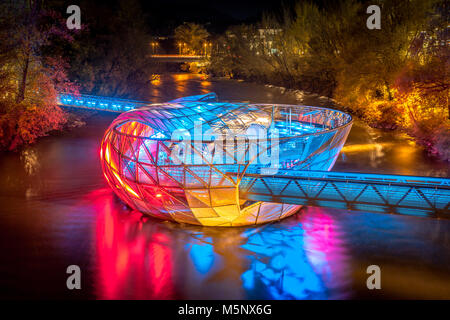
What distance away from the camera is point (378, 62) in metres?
30.4

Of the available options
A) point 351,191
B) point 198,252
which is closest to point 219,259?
point 198,252

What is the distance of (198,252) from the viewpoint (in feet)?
38.3

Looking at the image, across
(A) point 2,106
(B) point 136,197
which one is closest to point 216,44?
(A) point 2,106

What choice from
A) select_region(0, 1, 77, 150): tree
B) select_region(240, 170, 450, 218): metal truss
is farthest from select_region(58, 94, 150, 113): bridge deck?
select_region(240, 170, 450, 218): metal truss

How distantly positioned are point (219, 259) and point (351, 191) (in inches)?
162

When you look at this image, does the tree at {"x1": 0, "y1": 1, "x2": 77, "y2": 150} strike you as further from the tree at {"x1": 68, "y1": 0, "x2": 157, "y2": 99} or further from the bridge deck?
the tree at {"x1": 68, "y1": 0, "x2": 157, "y2": 99}

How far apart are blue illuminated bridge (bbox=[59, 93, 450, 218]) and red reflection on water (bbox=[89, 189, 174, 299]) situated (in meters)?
2.28

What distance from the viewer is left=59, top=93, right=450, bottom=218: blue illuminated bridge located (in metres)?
10.8

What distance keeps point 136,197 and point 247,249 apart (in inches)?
160

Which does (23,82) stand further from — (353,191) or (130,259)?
(353,191)

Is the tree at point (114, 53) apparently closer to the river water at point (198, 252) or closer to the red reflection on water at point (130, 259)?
the river water at point (198, 252)

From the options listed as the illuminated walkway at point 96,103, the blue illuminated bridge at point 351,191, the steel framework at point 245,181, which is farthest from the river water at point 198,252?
the illuminated walkway at point 96,103

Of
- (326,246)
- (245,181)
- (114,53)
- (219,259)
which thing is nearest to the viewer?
(219,259)

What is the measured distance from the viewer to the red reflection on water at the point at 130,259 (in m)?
10.1
